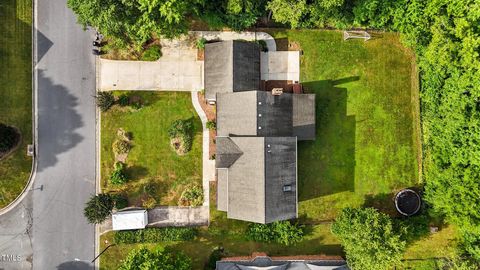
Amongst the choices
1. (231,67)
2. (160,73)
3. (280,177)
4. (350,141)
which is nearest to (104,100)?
(160,73)

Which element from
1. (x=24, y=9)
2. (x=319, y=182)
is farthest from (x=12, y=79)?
(x=319, y=182)

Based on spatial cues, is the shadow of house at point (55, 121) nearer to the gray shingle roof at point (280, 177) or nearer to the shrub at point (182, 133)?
the shrub at point (182, 133)

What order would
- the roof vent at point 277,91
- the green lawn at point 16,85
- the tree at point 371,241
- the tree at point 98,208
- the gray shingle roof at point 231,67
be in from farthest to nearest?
the green lawn at point 16,85
the gray shingle roof at point 231,67
the tree at point 98,208
the roof vent at point 277,91
the tree at point 371,241

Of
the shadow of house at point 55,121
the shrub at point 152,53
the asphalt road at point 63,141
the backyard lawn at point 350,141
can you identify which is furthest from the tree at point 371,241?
the shadow of house at point 55,121

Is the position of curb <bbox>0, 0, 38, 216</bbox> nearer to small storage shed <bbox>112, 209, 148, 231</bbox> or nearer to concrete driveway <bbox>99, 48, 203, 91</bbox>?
concrete driveway <bbox>99, 48, 203, 91</bbox>

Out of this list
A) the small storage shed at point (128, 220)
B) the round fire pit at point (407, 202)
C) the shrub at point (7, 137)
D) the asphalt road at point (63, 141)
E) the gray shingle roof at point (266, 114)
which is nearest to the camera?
the gray shingle roof at point (266, 114)

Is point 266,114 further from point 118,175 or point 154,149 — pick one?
point 118,175

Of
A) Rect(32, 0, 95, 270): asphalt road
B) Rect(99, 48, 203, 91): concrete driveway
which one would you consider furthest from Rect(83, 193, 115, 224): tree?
Rect(99, 48, 203, 91): concrete driveway
